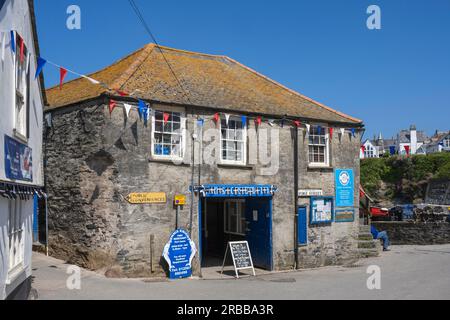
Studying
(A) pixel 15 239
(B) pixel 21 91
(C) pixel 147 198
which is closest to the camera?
(A) pixel 15 239

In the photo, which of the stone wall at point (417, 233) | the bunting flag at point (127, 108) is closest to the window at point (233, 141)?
the bunting flag at point (127, 108)

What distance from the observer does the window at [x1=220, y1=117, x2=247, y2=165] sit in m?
16.9

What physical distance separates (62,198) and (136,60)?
210 inches

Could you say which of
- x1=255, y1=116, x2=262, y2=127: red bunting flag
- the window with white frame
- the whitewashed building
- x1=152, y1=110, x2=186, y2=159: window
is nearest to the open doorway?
x1=255, y1=116, x2=262, y2=127: red bunting flag

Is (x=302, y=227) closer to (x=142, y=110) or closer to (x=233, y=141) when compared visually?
(x=233, y=141)

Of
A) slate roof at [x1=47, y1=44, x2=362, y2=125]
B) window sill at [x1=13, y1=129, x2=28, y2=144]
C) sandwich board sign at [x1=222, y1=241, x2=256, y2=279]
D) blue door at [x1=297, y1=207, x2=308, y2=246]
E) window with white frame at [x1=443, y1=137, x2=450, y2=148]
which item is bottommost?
sandwich board sign at [x1=222, y1=241, x2=256, y2=279]

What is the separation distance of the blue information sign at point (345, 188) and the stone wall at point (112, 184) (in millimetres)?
3303

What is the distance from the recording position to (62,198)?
1617 centimetres

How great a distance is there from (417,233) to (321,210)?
11460mm

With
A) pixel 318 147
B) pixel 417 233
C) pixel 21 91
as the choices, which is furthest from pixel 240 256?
pixel 417 233

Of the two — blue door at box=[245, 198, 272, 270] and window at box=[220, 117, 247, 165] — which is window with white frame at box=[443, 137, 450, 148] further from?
window at box=[220, 117, 247, 165]

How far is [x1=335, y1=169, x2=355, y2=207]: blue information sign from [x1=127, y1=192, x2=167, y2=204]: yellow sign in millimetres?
7523

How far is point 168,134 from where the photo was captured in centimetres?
1562
